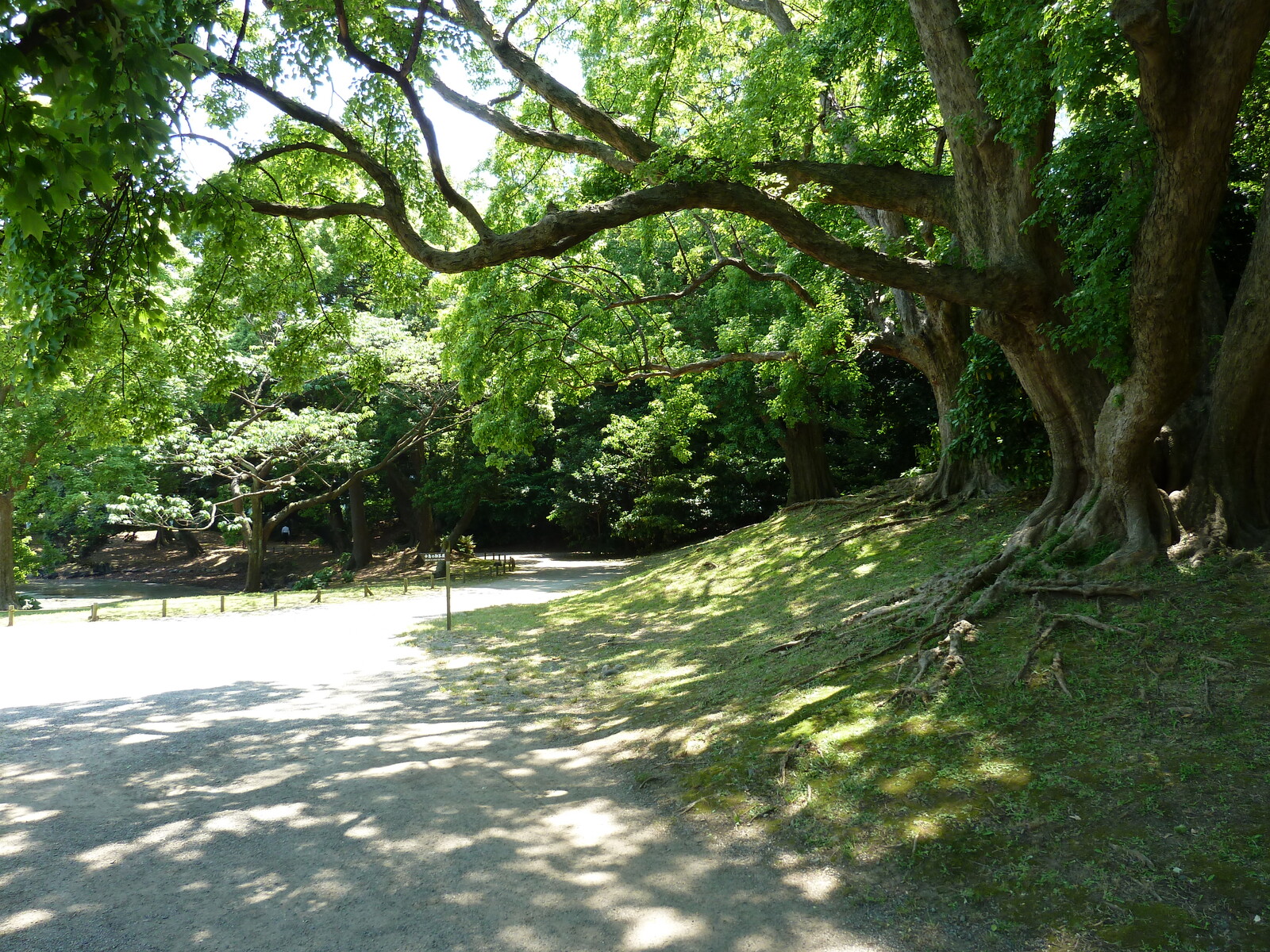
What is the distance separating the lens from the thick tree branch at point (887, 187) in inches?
336

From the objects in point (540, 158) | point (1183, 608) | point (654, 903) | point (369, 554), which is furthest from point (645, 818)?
point (369, 554)

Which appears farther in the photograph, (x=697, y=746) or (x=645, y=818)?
(x=697, y=746)

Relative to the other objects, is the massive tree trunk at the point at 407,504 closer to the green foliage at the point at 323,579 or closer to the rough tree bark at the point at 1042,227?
the green foliage at the point at 323,579

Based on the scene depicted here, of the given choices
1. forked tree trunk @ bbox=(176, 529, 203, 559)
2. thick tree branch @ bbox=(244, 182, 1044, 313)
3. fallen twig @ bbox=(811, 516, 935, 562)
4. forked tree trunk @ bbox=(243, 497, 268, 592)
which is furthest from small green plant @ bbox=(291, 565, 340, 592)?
thick tree branch @ bbox=(244, 182, 1044, 313)

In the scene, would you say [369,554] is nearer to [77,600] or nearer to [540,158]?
[77,600]

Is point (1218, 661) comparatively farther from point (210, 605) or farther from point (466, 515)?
point (466, 515)

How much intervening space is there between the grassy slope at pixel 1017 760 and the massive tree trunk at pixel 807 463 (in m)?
11.5

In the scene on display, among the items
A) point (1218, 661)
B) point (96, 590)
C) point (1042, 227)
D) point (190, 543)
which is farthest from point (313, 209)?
point (190, 543)

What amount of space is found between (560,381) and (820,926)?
46.8 ft

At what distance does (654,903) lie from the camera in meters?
3.89

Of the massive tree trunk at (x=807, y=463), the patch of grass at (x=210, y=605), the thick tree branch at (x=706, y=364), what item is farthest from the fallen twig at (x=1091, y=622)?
the patch of grass at (x=210, y=605)

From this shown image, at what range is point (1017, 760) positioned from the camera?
181 inches

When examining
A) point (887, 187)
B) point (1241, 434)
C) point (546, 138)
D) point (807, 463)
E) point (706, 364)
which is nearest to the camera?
point (1241, 434)

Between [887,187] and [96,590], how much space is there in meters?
34.2
